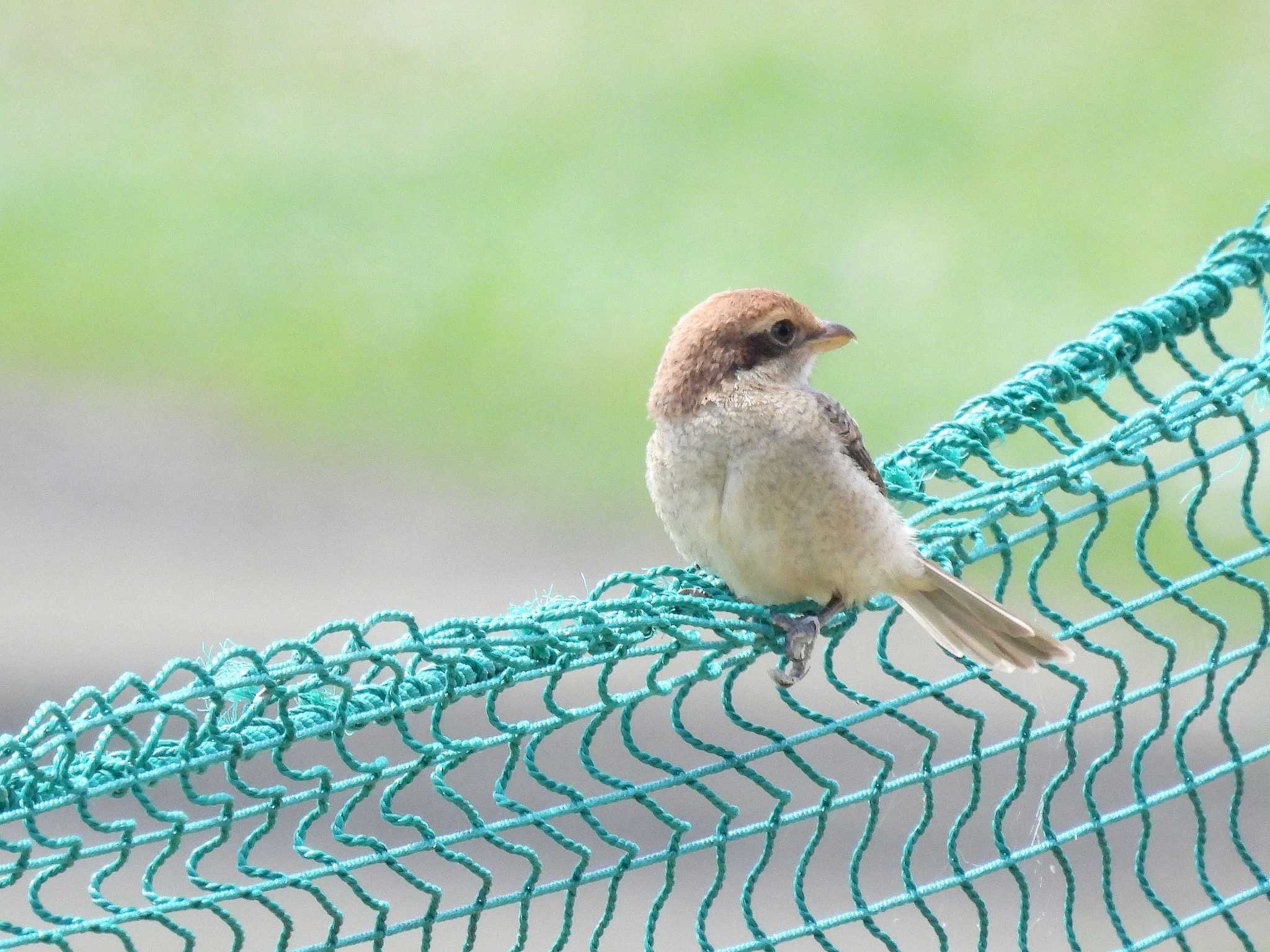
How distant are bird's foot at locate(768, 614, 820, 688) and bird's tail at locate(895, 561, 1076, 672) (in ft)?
1.13

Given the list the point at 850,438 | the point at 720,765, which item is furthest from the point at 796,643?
the point at 850,438

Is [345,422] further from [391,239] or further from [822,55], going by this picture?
[822,55]

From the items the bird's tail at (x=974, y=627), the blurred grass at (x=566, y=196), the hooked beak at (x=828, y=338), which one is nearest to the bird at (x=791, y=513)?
the bird's tail at (x=974, y=627)

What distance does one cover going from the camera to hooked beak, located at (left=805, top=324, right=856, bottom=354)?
4.55 metres

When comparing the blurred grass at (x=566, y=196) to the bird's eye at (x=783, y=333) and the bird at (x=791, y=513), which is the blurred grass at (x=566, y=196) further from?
the bird at (x=791, y=513)

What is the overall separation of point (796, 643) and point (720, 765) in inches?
17.6

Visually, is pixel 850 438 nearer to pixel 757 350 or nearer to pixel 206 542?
pixel 757 350

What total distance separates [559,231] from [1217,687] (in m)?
6.75

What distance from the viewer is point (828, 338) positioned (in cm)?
458

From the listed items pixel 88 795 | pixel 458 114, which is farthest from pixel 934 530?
pixel 458 114

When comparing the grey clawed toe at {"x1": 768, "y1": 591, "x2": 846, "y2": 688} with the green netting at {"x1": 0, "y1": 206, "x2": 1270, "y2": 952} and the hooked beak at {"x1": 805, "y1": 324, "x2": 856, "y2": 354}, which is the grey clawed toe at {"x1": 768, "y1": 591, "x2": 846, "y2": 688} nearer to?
the green netting at {"x1": 0, "y1": 206, "x2": 1270, "y2": 952}

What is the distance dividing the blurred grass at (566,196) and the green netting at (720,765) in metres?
3.60

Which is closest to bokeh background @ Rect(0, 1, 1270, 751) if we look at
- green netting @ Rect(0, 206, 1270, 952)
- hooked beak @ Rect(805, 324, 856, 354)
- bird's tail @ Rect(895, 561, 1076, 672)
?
green netting @ Rect(0, 206, 1270, 952)

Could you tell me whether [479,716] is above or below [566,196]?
below
